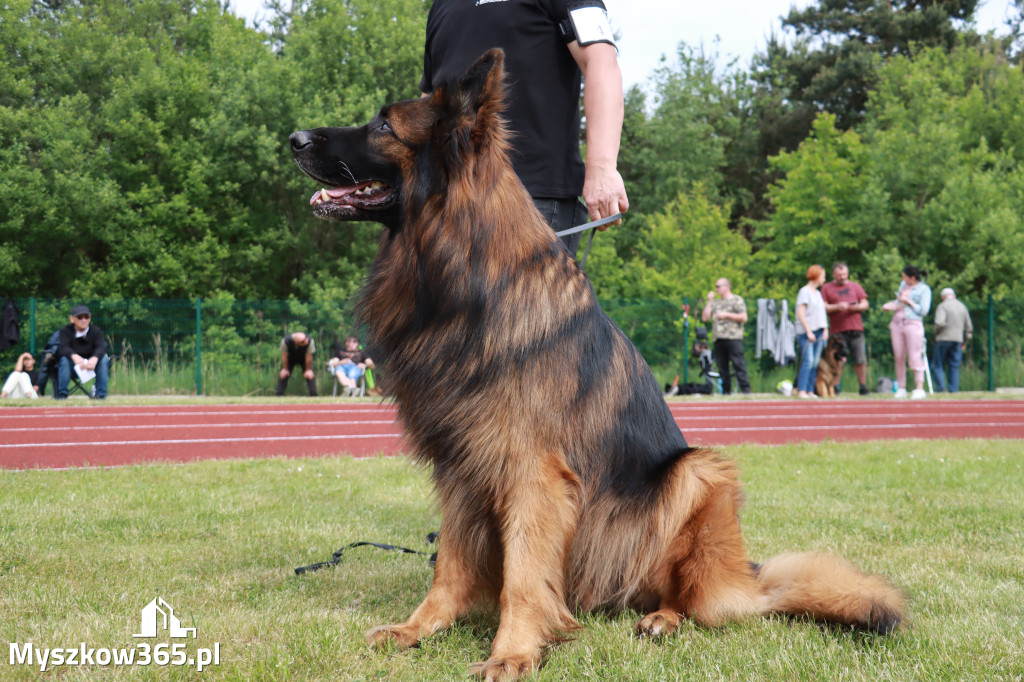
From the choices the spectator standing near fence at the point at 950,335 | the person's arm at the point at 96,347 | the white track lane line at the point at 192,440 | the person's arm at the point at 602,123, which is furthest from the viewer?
the spectator standing near fence at the point at 950,335

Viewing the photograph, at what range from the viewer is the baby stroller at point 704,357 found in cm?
1678

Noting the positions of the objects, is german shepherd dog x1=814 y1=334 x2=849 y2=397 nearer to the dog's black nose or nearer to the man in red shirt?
the man in red shirt

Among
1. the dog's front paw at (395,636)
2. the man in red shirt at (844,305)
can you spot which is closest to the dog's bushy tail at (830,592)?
the dog's front paw at (395,636)

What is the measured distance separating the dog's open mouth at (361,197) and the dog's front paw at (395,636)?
1425mm

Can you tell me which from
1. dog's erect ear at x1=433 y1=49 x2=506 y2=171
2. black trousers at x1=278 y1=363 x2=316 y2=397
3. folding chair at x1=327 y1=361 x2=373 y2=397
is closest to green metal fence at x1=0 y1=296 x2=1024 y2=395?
folding chair at x1=327 y1=361 x2=373 y2=397

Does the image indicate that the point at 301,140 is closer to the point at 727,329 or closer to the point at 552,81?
the point at 552,81

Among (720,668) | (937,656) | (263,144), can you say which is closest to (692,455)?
(720,668)

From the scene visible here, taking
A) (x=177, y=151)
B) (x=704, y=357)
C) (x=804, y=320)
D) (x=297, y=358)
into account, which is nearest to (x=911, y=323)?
(x=804, y=320)

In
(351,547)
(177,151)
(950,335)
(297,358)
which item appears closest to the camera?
(351,547)

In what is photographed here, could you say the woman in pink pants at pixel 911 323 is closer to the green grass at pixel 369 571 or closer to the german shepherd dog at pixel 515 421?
the green grass at pixel 369 571

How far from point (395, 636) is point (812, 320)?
12.8 m

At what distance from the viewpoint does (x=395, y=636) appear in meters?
2.63

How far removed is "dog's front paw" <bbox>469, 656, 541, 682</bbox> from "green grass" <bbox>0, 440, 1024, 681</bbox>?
2.5 inches

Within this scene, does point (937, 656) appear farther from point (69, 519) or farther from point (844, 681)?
point (69, 519)
